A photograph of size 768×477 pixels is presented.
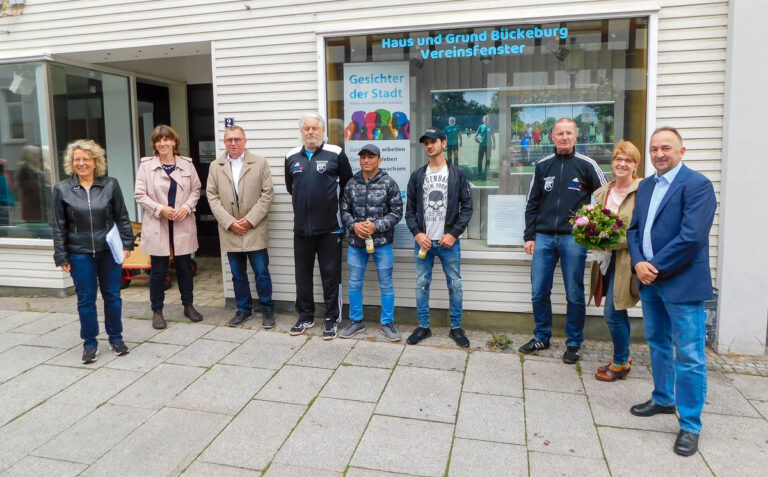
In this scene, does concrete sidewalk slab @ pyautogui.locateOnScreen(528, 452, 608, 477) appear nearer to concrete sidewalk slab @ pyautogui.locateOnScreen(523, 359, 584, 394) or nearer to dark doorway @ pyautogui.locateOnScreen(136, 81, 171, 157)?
concrete sidewalk slab @ pyautogui.locateOnScreen(523, 359, 584, 394)

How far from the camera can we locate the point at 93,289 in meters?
4.59

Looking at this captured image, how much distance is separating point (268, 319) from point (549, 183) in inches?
119

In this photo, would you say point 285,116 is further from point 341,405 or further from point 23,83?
point 23,83

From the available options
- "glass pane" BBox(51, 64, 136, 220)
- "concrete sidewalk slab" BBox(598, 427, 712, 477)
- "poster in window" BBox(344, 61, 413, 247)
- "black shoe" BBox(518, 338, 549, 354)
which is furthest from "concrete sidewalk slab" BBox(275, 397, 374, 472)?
"glass pane" BBox(51, 64, 136, 220)

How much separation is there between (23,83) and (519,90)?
593 centimetres

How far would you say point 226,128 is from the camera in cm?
579

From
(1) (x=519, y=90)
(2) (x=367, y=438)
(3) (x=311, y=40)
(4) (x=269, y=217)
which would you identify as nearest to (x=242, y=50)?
(3) (x=311, y=40)

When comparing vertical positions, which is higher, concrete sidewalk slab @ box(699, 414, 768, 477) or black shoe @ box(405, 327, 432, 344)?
black shoe @ box(405, 327, 432, 344)

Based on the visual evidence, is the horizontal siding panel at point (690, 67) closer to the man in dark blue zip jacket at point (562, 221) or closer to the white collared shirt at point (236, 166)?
the man in dark blue zip jacket at point (562, 221)

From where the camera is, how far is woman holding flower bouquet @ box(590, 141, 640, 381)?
3869mm

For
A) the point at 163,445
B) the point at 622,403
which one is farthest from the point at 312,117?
the point at 622,403

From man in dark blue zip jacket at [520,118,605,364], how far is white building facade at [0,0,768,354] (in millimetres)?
539

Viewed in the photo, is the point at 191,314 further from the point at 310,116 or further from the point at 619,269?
the point at 619,269

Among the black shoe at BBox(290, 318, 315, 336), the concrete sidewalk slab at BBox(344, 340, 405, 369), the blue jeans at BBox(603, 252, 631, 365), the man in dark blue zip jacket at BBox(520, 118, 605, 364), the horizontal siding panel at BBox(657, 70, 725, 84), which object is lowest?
the concrete sidewalk slab at BBox(344, 340, 405, 369)
